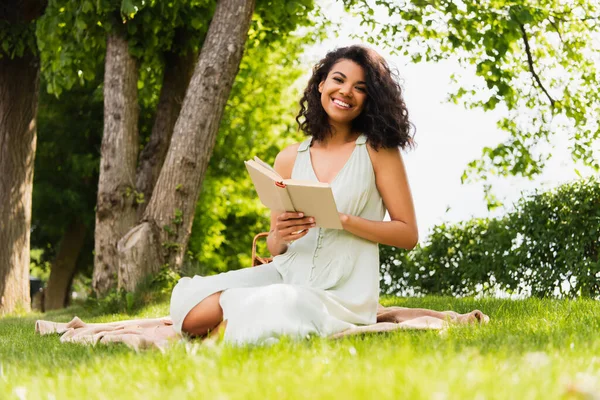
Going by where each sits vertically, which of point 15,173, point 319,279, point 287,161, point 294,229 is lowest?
point 319,279

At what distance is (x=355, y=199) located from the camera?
16.1 feet

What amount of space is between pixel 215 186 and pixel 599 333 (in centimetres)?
1677

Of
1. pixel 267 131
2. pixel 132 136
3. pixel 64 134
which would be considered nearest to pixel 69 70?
pixel 132 136

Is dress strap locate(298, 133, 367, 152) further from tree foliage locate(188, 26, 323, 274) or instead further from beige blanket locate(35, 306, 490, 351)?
tree foliage locate(188, 26, 323, 274)

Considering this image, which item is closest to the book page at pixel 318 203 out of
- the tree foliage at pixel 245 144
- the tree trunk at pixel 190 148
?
the tree trunk at pixel 190 148

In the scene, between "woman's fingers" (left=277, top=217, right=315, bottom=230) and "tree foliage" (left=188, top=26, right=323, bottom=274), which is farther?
"tree foliage" (left=188, top=26, right=323, bottom=274)

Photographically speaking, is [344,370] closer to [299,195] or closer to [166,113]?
[299,195]

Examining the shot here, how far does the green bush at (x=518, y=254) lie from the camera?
8.48m

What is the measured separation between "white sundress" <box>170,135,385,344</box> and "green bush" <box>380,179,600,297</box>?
4339 mm

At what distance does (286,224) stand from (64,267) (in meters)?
14.9

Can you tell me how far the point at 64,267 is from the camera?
18.3 metres

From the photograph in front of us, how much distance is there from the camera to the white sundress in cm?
418

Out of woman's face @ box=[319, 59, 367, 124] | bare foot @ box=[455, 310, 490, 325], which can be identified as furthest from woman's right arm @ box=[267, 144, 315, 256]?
bare foot @ box=[455, 310, 490, 325]

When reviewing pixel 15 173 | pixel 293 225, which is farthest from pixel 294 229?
pixel 15 173
